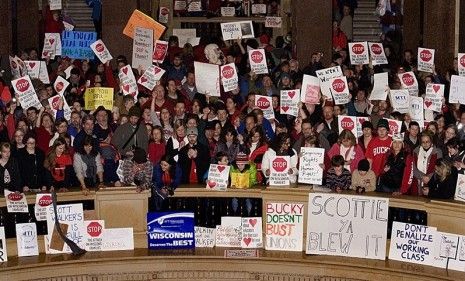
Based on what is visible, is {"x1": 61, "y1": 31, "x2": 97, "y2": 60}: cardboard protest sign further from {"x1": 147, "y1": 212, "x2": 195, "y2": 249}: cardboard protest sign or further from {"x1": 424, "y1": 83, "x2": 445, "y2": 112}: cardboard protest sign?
{"x1": 424, "y1": 83, "x2": 445, "y2": 112}: cardboard protest sign

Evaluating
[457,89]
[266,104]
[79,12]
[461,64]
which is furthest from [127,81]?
[79,12]

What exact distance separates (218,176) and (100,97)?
367 cm

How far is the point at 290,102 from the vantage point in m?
28.0

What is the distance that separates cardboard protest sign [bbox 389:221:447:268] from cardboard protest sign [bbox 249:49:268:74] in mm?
5959

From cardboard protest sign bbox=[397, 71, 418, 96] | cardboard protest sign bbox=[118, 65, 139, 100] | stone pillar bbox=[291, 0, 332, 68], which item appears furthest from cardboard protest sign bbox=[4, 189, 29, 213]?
stone pillar bbox=[291, 0, 332, 68]

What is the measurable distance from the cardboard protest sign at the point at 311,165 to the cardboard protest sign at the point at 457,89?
409 centimetres

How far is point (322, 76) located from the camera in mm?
28453

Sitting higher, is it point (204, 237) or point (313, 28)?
point (313, 28)

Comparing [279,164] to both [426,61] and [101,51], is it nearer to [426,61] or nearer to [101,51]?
[426,61]

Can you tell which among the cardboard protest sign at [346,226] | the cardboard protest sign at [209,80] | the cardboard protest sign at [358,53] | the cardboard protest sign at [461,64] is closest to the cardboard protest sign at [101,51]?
the cardboard protest sign at [209,80]

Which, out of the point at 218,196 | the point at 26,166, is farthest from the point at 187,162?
the point at 26,166

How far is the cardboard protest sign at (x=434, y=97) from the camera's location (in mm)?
28172

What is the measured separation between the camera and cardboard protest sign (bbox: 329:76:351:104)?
28.3m

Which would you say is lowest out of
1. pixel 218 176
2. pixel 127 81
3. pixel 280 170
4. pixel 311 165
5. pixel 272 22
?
pixel 218 176
